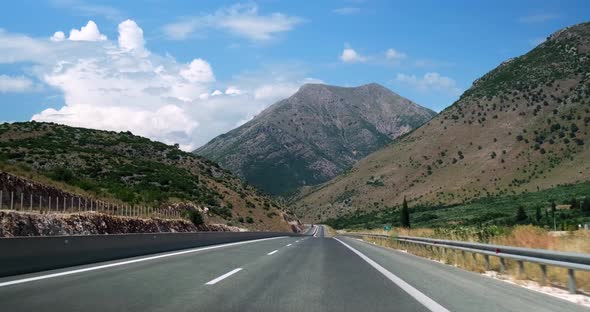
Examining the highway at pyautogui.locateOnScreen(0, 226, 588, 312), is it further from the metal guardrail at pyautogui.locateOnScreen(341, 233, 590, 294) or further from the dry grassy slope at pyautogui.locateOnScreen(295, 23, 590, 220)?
the dry grassy slope at pyautogui.locateOnScreen(295, 23, 590, 220)

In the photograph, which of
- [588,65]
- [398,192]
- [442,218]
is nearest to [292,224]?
[442,218]

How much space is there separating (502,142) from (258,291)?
119 m

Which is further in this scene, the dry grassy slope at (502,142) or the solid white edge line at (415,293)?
the dry grassy slope at (502,142)

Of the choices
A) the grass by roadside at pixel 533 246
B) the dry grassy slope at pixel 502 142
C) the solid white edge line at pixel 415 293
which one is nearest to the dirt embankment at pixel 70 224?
the grass by roadside at pixel 533 246

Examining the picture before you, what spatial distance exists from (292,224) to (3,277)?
87.8 meters

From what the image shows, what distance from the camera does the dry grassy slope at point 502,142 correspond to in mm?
107625

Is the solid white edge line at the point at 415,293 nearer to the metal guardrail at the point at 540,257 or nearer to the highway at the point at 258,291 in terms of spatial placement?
the highway at the point at 258,291

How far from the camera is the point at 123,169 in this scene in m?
64.9

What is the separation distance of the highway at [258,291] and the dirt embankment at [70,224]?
14.3 metres

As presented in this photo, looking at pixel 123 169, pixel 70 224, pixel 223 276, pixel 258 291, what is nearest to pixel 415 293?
pixel 258 291

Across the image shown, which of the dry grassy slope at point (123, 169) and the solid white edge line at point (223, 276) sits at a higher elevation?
the dry grassy slope at point (123, 169)

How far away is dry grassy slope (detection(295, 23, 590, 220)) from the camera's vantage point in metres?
108

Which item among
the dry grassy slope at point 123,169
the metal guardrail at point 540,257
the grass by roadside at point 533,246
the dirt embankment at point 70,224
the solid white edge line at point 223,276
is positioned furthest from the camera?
the dry grassy slope at point 123,169

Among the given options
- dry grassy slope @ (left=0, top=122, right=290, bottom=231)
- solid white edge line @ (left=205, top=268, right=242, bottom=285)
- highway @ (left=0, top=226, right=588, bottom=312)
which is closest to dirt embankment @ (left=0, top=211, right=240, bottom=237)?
dry grassy slope @ (left=0, top=122, right=290, bottom=231)
